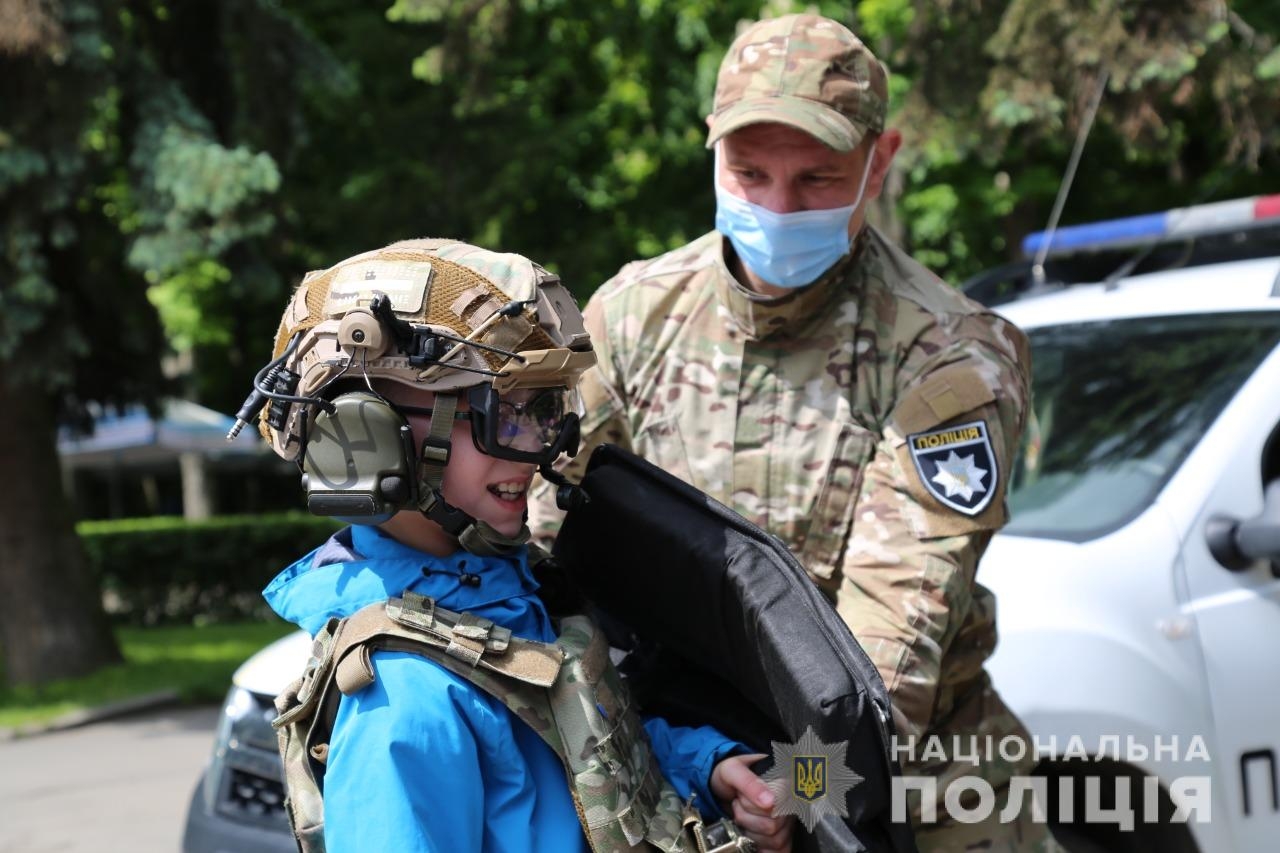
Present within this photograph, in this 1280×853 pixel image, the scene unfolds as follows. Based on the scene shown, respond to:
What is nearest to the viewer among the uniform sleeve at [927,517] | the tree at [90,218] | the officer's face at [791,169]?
the uniform sleeve at [927,517]

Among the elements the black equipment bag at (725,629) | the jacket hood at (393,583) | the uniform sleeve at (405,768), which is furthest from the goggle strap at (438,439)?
the black equipment bag at (725,629)

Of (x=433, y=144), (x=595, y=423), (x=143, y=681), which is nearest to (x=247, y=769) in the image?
(x=595, y=423)

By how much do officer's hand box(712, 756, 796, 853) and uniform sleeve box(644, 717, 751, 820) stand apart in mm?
35

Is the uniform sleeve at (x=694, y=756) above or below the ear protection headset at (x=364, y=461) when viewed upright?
below

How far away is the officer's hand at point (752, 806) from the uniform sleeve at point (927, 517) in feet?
1.29

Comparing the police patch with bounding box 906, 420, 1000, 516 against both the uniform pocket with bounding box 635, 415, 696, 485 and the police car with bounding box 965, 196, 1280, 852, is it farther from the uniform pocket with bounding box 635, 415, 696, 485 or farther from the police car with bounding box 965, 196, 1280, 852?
the police car with bounding box 965, 196, 1280, 852

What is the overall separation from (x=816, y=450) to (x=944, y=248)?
33.7 feet

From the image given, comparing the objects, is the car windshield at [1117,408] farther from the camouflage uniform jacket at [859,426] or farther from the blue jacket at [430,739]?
the blue jacket at [430,739]

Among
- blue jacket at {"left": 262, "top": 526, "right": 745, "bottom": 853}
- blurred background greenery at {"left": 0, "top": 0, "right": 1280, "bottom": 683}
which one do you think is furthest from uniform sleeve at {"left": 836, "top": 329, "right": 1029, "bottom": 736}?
blurred background greenery at {"left": 0, "top": 0, "right": 1280, "bottom": 683}

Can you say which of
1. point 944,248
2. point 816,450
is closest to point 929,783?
point 816,450

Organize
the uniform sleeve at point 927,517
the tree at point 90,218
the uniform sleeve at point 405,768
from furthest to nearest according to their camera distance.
Answer: 1. the tree at point 90,218
2. the uniform sleeve at point 927,517
3. the uniform sleeve at point 405,768

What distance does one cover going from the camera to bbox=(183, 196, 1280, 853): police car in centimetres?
329

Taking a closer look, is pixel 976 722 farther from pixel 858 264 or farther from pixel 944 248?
pixel 944 248

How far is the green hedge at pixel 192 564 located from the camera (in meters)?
17.7
